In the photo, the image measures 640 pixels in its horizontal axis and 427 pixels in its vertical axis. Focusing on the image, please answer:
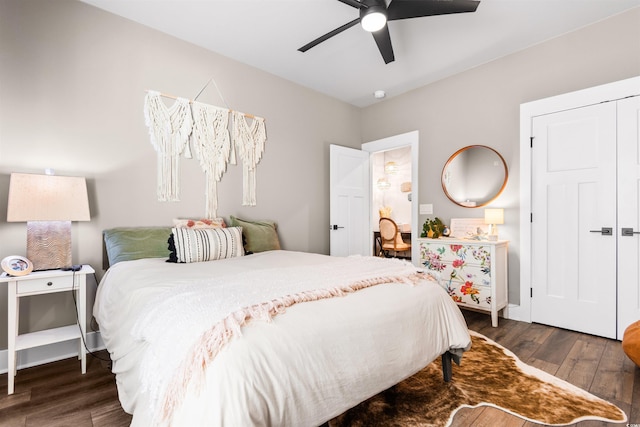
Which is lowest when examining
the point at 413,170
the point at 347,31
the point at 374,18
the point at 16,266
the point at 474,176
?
the point at 16,266

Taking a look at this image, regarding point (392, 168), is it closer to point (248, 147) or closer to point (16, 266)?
point (248, 147)

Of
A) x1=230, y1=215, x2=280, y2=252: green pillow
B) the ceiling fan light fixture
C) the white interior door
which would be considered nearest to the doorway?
the white interior door

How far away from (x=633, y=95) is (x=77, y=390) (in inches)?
183

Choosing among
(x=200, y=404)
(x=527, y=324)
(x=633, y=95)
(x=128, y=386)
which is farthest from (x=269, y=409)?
(x=633, y=95)

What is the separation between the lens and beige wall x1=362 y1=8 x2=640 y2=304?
9.01ft

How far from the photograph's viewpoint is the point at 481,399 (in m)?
1.75

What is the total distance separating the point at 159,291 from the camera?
1.46 m

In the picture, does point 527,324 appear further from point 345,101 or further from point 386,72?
point 345,101

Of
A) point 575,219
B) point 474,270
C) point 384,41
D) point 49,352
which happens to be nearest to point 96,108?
point 49,352

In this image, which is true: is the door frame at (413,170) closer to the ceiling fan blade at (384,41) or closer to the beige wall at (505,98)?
the beige wall at (505,98)

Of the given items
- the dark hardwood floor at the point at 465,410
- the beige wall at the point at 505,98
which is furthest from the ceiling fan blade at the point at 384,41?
the dark hardwood floor at the point at 465,410

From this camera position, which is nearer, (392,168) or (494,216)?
(494,216)

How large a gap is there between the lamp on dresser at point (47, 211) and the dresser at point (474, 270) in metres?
2.94

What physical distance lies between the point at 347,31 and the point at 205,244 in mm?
2286
